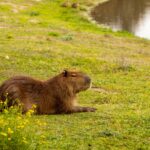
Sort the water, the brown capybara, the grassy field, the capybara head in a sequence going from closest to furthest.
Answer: the grassy field, the brown capybara, the capybara head, the water

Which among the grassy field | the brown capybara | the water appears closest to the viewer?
the grassy field

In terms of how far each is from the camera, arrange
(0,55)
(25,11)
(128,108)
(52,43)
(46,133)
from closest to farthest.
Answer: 1. (46,133)
2. (128,108)
3. (0,55)
4. (52,43)
5. (25,11)

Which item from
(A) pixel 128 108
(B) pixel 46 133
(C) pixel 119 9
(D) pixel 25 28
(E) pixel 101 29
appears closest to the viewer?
(B) pixel 46 133

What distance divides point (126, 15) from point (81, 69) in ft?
62.9

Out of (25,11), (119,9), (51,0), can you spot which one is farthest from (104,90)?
(51,0)

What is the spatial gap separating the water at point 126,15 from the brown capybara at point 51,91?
18.8 metres

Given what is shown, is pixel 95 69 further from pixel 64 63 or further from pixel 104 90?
pixel 104 90

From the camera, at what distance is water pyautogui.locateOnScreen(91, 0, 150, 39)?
29952 millimetres

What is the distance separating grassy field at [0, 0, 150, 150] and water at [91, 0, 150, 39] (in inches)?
68.0

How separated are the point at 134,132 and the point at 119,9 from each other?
28.6 meters

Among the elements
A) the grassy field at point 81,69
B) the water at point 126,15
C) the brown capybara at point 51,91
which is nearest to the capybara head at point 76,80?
the brown capybara at point 51,91

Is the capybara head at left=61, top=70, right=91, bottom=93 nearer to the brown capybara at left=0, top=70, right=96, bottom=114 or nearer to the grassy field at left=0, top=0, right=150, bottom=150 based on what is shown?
the brown capybara at left=0, top=70, right=96, bottom=114

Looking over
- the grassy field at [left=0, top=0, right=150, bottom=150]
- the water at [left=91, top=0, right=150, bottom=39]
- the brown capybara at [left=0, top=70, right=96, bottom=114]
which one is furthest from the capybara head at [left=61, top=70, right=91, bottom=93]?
the water at [left=91, top=0, right=150, bottom=39]

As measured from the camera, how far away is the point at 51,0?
3788cm
